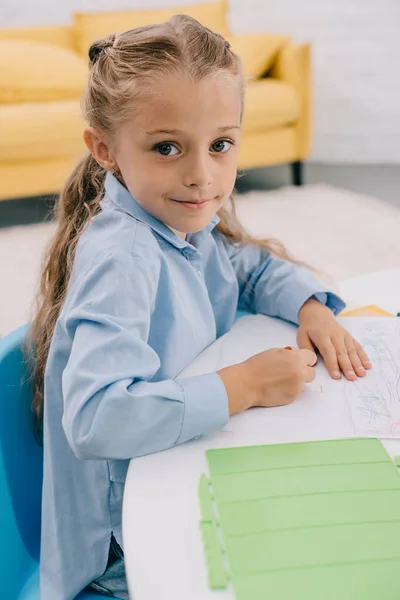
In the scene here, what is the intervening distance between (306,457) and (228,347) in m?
0.27

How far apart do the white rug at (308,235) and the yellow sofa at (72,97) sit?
0.25m

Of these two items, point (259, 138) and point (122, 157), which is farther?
point (259, 138)

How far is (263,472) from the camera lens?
64 cm

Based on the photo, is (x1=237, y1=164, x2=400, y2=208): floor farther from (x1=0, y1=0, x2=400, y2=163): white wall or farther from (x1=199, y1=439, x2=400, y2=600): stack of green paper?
(x1=199, y1=439, x2=400, y2=600): stack of green paper

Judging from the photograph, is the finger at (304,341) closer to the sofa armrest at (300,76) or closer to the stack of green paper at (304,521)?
the stack of green paper at (304,521)

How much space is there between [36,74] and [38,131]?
1.20 ft

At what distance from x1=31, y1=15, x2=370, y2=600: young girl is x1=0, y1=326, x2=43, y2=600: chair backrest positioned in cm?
4

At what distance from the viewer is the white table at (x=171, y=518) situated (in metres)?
0.52

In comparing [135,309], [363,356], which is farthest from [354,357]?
[135,309]

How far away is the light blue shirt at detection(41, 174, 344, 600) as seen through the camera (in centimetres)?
68

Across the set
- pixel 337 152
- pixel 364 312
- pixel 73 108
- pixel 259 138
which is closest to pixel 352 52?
pixel 337 152

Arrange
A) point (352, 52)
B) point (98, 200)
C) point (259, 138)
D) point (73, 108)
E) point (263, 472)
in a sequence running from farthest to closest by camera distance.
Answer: point (352, 52) → point (259, 138) → point (73, 108) → point (98, 200) → point (263, 472)

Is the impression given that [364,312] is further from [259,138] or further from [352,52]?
[352,52]

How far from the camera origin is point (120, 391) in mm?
673
